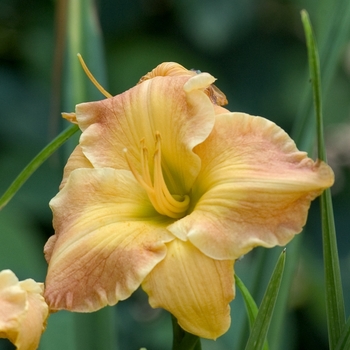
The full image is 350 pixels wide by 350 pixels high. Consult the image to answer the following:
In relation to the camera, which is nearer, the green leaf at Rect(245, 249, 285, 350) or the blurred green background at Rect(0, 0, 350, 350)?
the green leaf at Rect(245, 249, 285, 350)

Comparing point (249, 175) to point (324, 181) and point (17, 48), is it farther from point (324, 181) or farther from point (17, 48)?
point (17, 48)

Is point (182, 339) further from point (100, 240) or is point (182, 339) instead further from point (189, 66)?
point (189, 66)

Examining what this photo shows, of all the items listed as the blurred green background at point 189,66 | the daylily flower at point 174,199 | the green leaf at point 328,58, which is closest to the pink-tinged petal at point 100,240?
the daylily flower at point 174,199

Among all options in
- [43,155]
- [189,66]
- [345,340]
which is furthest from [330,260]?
[189,66]

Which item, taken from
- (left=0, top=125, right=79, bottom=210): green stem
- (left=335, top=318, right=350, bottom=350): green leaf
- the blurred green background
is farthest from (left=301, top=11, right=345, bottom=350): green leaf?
the blurred green background

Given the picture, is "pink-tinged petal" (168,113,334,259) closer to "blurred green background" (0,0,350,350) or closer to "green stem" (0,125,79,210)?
"green stem" (0,125,79,210)

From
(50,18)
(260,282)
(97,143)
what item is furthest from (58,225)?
(50,18)
